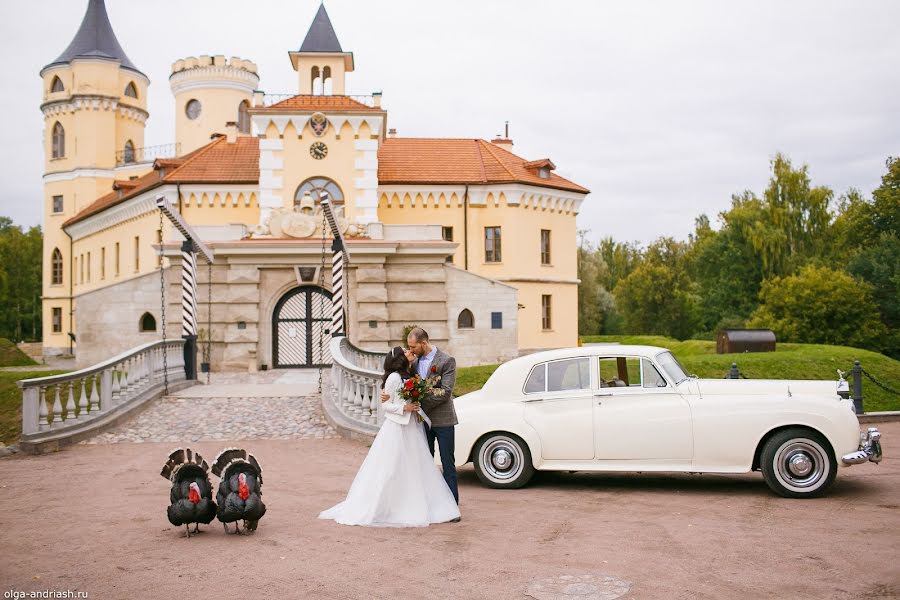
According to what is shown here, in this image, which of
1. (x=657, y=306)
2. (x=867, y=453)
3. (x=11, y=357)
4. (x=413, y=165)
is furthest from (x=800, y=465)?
(x=657, y=306)

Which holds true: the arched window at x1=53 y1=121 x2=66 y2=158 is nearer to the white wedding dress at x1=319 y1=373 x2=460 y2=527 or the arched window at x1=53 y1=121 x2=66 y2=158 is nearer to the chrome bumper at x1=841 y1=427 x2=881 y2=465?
the white wedding dress at x1=319 y1=373 x2=460 y2=527

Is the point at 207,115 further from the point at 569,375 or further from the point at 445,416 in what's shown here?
the point at 445,416

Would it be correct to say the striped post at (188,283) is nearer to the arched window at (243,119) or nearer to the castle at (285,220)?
the castle at (285,220)

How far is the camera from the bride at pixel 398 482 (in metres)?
8.61

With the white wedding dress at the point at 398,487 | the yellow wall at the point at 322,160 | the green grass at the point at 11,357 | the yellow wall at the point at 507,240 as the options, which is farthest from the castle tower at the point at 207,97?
the white wedding dress at the point at 398,487

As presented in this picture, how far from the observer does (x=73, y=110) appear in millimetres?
52438

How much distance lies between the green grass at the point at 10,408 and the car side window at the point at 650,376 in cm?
1426

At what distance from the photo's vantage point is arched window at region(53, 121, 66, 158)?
175ft

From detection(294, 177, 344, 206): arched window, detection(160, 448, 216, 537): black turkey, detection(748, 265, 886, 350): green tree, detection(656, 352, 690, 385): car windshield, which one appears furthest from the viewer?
detection(748, 265, 886, 350): green tree

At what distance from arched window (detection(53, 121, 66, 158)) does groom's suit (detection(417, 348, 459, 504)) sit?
50.8m

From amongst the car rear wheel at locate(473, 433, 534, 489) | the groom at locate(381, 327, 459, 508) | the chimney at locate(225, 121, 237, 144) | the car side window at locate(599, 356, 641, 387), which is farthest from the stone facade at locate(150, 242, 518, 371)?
the groom at locate(381, 327, 459, 508)

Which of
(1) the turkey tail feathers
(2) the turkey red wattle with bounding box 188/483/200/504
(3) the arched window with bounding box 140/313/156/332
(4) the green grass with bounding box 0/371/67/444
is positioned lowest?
(4) the green grass with bounding box 0/371/67/444

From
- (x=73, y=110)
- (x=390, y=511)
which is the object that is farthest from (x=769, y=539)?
(x=73, y=110)

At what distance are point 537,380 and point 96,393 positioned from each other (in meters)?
9.69
